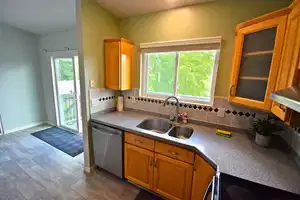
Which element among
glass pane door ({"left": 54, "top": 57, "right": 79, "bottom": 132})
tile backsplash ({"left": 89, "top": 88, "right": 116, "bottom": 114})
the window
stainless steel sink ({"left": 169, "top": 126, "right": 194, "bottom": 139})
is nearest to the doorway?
glass pane door ({"left": 54, "top": 57, "right": 79, "bottom": 132})

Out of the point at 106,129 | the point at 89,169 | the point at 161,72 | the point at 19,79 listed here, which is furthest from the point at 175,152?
the point at 19,79

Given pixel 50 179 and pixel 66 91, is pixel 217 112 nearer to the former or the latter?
pixel 50 179

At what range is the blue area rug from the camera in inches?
108

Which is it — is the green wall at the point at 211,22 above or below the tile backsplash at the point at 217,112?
above

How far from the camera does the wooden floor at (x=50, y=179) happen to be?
1754 millimetres

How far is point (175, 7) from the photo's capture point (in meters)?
1.86

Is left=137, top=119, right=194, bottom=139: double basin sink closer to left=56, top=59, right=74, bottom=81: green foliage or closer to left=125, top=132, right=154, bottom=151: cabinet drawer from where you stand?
left=125, top=132, right=154, bottom=151: cabinet drawer

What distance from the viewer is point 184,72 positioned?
2051 mm

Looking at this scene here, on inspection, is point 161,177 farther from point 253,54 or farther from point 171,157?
point 253,54

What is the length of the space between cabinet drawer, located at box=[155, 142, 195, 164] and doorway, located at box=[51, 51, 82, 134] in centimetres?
253

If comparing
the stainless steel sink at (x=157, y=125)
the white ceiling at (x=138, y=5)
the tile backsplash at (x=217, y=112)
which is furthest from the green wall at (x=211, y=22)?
the stainless steel sink at (x=157, y=125)

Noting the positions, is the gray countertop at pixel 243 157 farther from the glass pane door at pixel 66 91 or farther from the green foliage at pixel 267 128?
the glass pane door at pixel 66 91

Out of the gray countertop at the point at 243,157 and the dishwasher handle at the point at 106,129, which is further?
the dishwasher handle at the point at 106,129

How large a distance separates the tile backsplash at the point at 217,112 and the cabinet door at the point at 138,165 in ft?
2.40
